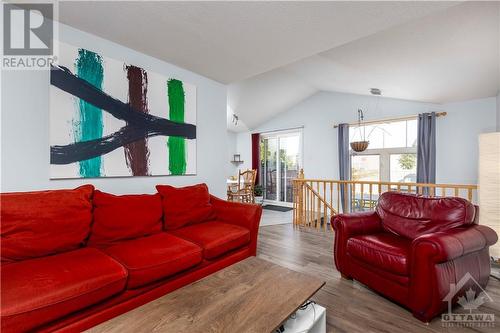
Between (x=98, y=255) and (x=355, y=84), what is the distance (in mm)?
4602

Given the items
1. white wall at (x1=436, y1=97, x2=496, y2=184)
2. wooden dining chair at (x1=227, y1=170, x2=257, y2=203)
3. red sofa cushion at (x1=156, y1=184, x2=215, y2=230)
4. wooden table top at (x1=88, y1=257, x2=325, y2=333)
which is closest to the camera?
wooden table top at (x1=88, y1=257, x2=325, y2=333)

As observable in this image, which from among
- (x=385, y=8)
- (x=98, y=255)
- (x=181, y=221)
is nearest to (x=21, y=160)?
(x=98, y=255)

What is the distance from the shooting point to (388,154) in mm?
5160

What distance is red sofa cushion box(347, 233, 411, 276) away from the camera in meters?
1.80

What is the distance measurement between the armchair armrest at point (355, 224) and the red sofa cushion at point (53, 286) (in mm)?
1811

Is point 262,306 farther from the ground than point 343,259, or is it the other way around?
point 262,306

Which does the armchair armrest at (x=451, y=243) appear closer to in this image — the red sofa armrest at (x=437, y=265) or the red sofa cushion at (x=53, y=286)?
the red sofa armrest at (x=437, y=265)

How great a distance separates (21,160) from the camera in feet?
6.12

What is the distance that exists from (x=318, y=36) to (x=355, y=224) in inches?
70.5

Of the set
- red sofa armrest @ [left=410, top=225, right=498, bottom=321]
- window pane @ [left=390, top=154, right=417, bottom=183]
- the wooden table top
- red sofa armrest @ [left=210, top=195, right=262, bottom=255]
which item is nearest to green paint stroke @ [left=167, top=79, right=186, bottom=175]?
red sofa armrest @ [left=210, top=195, right=262, bottom=255]

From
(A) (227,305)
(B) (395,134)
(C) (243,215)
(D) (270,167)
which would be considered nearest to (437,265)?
(A) (227,305)

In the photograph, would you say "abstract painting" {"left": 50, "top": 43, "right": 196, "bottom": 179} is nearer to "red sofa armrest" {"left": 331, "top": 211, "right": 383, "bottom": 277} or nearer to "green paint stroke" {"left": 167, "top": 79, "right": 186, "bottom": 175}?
"green paint stroke" {"left": 167, "top": 79, "right": 186, "bottom": 175}

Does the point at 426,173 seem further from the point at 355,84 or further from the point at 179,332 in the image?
the point at 179,332

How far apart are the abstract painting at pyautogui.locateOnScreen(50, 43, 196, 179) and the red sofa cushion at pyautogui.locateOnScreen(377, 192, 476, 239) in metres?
2.26
